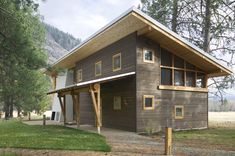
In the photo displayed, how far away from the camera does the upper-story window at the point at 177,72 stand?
15.6 metres

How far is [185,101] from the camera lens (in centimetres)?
1608

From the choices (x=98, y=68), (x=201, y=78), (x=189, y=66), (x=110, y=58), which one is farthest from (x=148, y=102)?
(x=98, y=68)

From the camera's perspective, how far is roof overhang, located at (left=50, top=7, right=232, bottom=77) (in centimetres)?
1295

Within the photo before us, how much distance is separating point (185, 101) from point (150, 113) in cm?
271

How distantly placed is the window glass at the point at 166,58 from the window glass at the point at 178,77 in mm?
685

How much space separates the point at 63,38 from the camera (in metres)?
186

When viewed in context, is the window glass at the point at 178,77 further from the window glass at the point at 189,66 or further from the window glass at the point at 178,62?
the window glass at the point at 189,66

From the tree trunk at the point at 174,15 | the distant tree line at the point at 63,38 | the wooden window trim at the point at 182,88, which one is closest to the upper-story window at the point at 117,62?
the wooden window trim at the point at 182,88

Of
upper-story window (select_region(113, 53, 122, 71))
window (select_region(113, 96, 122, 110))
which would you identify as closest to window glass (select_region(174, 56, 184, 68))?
upper-story window (select_region(113, 53, 122, 71))

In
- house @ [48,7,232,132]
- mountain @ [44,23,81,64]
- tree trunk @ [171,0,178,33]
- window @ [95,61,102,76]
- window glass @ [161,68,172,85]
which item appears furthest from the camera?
mountain @ [44,23,81,64]

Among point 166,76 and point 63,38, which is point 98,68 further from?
point 63,38

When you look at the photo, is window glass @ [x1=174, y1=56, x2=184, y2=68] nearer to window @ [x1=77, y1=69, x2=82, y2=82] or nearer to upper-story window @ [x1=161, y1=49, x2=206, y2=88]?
Result: upper-story window @ [x1=161, y1=49, x2=206, y2=88]

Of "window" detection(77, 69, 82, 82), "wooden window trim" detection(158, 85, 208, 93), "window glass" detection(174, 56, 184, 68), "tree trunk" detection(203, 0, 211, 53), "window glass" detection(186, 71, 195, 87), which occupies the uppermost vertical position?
"tree trunk" detection(203, 0, 211, 53)

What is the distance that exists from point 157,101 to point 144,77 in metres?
1.47
